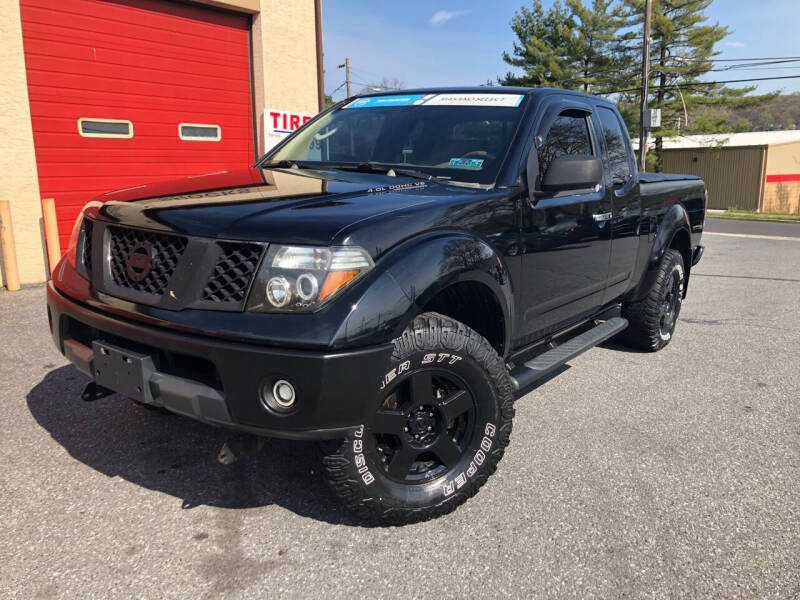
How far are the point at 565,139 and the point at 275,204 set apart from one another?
1.99 metres

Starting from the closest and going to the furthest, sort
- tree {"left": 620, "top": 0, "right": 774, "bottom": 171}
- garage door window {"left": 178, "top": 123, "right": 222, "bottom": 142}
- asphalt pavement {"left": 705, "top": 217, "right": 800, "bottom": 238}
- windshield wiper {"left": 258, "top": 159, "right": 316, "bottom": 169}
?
windshield wiper {"left": 258, "top": 159, "right": 316, "bottom": 169} → garage door window {"left": 178, "top": 123, "right": 222, "bottom": 142} → asphalt pavement {"left": 705, "top": 217, "right": 800, "bottom": 238} → tree {"left": 620, "top": 0, "right": 774, "bottom": 171}

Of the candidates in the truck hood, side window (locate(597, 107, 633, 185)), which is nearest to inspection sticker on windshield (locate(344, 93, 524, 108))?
the truck hood

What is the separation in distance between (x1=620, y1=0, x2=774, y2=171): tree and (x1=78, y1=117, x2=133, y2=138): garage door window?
32.9m

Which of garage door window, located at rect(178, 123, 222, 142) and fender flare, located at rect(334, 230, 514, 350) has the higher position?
garage door window, located at rect(178, 123, 222, 142)

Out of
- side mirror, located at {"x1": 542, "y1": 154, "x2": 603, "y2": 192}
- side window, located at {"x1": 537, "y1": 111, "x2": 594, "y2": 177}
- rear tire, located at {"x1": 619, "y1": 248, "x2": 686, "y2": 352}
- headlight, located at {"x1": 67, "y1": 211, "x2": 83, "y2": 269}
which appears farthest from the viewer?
rear tire, located at {"x1": 619, "y1": 248, "x2": 686, "y2": 352}

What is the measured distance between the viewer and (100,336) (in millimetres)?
2605

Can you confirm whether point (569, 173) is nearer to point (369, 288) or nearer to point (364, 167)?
point (364, 167)

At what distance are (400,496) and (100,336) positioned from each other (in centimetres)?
140

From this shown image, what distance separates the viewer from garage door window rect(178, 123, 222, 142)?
8.43 metres

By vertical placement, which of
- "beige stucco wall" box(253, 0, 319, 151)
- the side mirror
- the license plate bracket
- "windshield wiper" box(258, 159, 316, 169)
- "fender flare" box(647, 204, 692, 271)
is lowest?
the license plate bracket

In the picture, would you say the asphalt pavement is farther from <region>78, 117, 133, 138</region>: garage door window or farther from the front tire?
the front tire

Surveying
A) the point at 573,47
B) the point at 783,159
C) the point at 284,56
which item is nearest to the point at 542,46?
the point at 573,47

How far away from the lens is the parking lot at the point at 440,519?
222 cm

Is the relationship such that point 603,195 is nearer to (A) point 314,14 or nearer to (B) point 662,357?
(B) point 662,357
